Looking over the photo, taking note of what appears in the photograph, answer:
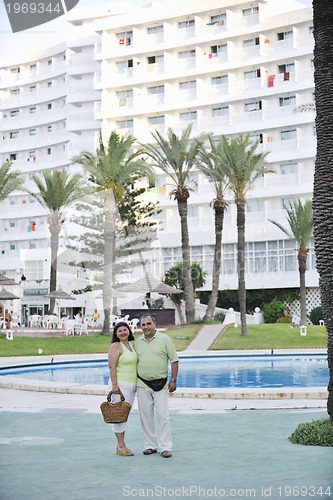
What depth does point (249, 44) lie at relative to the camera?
204 feet

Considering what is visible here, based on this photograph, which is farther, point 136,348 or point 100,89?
point 100,89

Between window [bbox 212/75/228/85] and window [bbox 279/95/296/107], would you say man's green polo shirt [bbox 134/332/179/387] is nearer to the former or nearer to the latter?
window [bbox 279/95/296/107]

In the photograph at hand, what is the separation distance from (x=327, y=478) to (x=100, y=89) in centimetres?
6367

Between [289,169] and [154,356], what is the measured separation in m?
52.0

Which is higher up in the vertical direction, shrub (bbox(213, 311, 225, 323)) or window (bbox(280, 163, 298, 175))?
A: window (bbox(280, 163, 298, 175))

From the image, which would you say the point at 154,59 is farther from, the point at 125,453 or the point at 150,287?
the point at 125,453

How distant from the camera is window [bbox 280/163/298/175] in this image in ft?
193

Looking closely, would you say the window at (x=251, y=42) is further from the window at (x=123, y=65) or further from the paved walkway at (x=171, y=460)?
the paved walkway at (x=171, y=460)

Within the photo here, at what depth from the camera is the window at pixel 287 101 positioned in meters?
59.7

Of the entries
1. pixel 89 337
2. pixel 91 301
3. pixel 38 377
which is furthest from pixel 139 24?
pixel 38 377

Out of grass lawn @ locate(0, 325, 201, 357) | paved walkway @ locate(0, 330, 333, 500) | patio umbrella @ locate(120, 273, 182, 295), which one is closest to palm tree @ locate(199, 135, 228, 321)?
patio umbrella @ locate(120, 273, 182, 295)

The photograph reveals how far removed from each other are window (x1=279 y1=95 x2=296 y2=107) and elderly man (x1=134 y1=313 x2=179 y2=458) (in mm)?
53026

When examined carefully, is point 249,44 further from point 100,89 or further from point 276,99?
point 100,89

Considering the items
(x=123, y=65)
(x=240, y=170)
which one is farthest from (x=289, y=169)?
(x=240, y=170)
